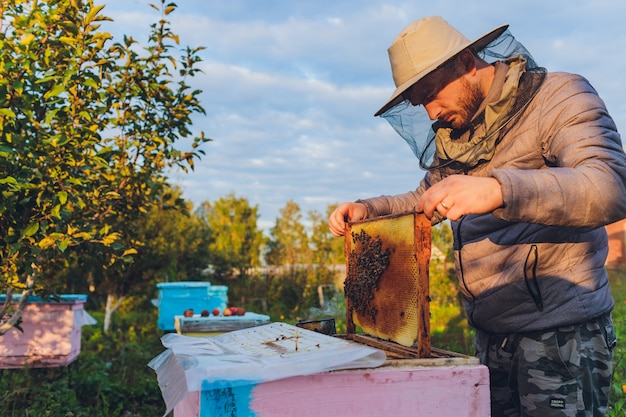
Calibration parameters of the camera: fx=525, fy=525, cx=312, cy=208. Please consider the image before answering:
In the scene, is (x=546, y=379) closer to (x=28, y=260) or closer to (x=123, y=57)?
(x=28, y=260)

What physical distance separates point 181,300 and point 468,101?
275 inches

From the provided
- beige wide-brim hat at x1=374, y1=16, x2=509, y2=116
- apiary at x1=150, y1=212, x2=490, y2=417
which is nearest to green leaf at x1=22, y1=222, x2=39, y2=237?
apiary at x1=150, y1=212, x2=490, y2=417

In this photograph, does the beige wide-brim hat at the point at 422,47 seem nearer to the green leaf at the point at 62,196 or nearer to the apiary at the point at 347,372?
the apiary at the point at 347,372

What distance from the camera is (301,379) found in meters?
1.27

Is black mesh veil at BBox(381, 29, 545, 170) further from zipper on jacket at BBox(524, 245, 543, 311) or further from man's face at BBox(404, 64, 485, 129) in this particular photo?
zipper on jacket at BBox(524, 245, 543, 311)

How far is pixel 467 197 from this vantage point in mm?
1332

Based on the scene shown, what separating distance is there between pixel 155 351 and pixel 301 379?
726 cm

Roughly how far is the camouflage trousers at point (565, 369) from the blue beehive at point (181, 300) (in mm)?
6830

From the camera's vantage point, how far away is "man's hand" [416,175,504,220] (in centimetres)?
133

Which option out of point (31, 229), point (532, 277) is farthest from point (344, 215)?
point (31, 229)

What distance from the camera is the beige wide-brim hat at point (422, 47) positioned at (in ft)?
5.85

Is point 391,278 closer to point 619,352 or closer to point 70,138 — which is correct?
point 70,138

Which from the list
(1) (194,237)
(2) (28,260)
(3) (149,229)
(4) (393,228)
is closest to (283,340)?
(4) (393,228)

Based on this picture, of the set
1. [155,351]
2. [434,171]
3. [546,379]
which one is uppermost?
[434,171]
